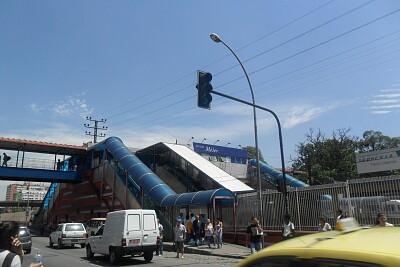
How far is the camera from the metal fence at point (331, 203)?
1538 centimetres

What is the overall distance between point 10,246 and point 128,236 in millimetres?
12020

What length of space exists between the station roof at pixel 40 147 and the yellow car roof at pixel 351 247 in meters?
47.2

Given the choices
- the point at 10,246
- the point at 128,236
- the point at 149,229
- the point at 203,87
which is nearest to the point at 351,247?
the point at 10,246

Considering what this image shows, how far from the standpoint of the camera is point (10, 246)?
4090mm

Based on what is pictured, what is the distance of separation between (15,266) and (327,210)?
52.5 feet

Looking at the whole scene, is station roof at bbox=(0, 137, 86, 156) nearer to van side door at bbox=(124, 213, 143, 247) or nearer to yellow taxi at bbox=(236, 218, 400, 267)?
van side door at bbox=(124, 213, 143, 247)

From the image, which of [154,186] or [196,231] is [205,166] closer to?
[154,186]

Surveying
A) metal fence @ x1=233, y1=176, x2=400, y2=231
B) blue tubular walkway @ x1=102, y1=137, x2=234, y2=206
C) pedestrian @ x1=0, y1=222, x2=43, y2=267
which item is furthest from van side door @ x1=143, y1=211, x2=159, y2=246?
pedestrian @ x1=0, y1=222, x2=43, y2=267

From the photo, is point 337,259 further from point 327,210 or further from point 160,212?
point 160,212

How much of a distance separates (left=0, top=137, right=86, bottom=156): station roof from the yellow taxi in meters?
47.2

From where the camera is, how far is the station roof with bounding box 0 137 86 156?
4522 centimetres

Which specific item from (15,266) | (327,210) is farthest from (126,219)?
(15,266)

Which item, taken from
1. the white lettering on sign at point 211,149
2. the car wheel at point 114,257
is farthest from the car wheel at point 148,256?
the white lettering on sign at point 211,149

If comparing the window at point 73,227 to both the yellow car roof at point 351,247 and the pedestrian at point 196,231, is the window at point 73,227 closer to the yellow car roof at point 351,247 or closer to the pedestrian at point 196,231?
the pedestrian at point 196,231
